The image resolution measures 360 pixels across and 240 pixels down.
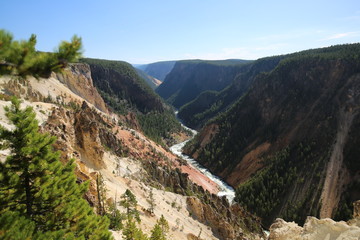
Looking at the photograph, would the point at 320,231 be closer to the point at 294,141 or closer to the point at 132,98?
the point at 294,141

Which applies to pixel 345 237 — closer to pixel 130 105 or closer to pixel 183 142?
pixel 183 142

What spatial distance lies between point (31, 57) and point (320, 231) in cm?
1794

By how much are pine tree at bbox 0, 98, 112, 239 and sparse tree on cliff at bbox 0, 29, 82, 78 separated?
3.76m

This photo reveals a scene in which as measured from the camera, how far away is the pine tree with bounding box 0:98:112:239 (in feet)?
30.1

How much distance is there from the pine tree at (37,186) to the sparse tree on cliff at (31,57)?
3761 millimetres

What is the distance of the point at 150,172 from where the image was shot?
45.7m

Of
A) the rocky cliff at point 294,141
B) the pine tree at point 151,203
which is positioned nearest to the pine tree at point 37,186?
the pine tree at point 151,203

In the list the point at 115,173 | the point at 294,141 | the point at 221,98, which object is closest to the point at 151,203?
the point at 115,173

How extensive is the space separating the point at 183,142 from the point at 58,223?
4378 inches

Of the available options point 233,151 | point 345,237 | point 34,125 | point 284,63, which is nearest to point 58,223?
point 34,125

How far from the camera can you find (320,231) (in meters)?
16.7

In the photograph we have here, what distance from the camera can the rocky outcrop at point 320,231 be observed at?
15461mm

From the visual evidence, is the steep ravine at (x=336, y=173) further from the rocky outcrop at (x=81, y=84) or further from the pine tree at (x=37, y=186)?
the rocky outcrop at (x=81, y=84)

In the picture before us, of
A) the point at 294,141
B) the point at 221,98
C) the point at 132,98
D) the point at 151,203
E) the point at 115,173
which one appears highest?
the point at 115,173
